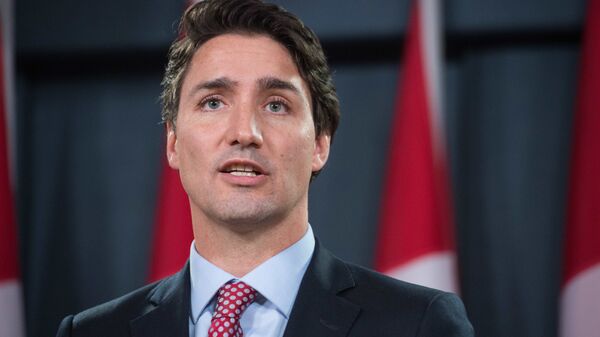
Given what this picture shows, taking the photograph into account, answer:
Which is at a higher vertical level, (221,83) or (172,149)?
(221,83)

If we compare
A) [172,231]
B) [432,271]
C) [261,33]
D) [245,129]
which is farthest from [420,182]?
[245,129]

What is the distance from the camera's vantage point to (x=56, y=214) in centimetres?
288

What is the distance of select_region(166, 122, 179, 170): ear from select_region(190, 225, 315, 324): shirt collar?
0.20 metres

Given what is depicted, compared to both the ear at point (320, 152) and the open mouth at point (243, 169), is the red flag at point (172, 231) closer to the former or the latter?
the ear at point (320, 152)

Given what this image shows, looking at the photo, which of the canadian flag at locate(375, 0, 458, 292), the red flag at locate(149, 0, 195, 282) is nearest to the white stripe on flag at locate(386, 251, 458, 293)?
the canadian flag at locate(375, 0, 458, 292)

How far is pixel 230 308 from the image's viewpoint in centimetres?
166

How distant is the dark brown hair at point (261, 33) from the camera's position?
1.81 meters

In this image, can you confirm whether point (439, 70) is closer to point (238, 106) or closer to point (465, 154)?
point (465, 154)

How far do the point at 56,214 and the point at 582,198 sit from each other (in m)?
1.52

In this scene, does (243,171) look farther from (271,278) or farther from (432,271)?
(432,271)

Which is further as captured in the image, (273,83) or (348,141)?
(348,141)

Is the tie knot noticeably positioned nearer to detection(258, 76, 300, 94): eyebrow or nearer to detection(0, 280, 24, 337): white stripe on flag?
detection(258, 76, 300, 94): eyebrow

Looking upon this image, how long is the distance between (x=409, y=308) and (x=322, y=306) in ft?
0.49

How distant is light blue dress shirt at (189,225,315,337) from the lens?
1.67 meters
